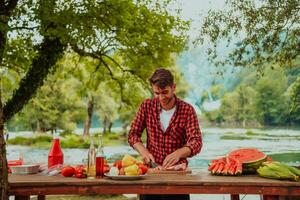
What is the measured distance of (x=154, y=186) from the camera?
2678mm

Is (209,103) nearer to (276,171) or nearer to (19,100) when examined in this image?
(19,100)

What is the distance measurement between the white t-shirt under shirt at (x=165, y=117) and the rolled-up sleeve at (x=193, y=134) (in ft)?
0.43

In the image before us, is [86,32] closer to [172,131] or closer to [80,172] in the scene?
[172,131]

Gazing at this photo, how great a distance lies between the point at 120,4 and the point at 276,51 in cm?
331

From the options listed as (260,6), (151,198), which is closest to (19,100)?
(260,6)

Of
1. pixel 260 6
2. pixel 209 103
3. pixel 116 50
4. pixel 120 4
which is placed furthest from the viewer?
pixel 209 103

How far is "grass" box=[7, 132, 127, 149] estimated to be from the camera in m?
27.7

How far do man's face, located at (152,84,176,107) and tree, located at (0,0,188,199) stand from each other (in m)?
4.96

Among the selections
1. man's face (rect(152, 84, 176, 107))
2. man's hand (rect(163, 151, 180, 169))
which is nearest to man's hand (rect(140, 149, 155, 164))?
man's hand (rect(163, 151, 180, 169))

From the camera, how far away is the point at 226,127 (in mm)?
45375

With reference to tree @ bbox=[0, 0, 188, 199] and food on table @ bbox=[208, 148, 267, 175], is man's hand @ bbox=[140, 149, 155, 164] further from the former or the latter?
tree @ bbox=[0, 0, 188, 199]

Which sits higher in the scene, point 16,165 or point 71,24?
point 71,24

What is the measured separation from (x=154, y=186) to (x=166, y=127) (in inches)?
22.3

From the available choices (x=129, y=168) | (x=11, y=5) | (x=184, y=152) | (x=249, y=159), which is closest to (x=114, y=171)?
(x=129, y=168)
